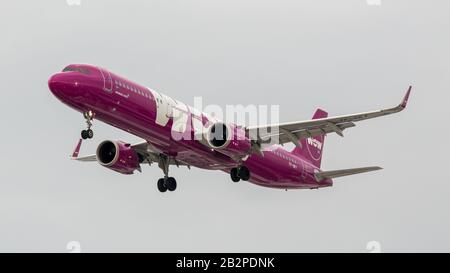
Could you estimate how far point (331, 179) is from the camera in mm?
67562

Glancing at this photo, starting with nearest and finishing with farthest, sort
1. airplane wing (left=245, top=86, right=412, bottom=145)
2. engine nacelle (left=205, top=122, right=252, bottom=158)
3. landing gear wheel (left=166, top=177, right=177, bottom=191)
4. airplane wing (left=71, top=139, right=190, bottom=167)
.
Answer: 1. airplane wing (left=245, top=86, right=412, bottom=145)
2. engine nacelle (left=205, top=122, right=252, bottom=158)
3. airplane wing (left=71, top=139, right=190, bottom=167)
4. landing gear wheel (left=166, top=177, right=177, bottom=191)

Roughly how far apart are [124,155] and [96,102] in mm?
7489

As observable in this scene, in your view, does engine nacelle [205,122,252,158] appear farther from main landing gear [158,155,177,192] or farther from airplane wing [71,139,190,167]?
main landing gear [158,155,177,192]

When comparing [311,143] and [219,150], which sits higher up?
[311,143]

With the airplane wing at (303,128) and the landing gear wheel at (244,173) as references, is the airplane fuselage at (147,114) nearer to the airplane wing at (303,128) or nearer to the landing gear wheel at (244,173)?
the landing gear wheel at (244,173)

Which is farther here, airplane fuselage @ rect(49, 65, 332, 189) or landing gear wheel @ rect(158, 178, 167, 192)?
landing gear wheel @ rect(158, 178, 167, 192)

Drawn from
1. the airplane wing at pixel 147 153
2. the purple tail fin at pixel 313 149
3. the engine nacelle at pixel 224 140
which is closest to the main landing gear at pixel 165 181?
the airplane wing at pixel 147 153

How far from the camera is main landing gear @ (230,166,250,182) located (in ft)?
201

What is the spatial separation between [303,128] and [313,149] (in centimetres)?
1240

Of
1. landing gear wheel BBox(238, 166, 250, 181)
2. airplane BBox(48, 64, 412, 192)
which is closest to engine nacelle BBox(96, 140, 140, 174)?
airplane BBox(48, 64, 412, 192)

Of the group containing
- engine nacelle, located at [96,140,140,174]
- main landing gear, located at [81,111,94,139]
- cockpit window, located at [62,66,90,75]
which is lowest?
main landing gear, located at [81,111,94,139]

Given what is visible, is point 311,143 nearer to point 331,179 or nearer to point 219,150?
point 331,179

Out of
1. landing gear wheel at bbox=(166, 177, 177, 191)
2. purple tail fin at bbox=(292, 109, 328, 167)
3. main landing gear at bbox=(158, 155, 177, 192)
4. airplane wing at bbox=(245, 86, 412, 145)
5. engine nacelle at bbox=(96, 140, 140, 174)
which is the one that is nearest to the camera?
airplane wing at bbox=(245, 86, 412, 145)

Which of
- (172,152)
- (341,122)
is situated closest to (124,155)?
(172,152)
